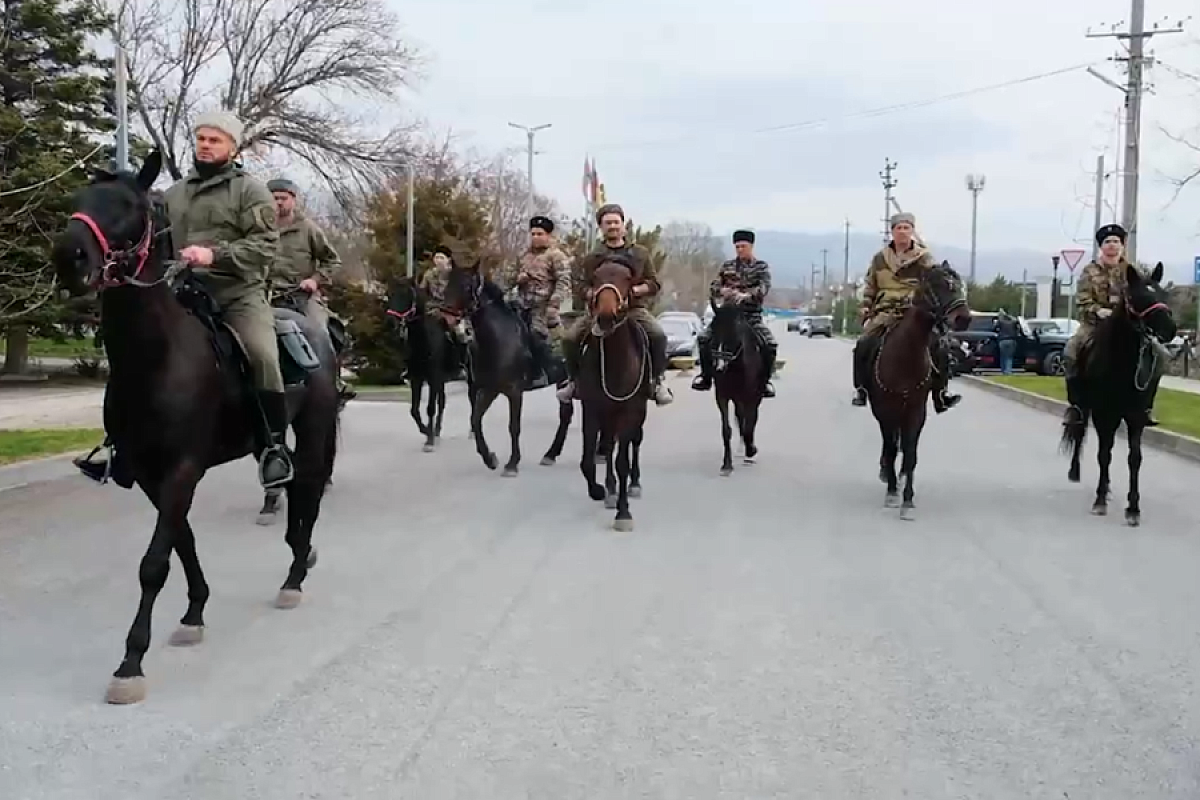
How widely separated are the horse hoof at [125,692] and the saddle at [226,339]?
1743mm

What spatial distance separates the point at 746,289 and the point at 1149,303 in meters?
4.54

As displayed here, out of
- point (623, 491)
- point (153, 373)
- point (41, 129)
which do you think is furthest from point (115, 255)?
→ point (41, 129)

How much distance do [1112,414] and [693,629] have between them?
5753 mm

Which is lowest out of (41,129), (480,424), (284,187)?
(480,424)

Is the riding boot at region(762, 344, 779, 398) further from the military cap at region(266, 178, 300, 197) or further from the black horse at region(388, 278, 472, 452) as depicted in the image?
the military cap at region(266, 178, 300, 197)

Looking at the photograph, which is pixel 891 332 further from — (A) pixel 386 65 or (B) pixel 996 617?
(A) pixel 386 65

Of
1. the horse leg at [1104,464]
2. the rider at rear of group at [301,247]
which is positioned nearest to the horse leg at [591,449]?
the rider at rear of group at [301,247]

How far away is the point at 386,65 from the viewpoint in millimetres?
36312

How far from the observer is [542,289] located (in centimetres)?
1429

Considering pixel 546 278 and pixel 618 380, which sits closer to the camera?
pixel 618 380

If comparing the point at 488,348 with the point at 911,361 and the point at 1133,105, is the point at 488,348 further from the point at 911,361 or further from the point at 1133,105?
the point at 1133,105

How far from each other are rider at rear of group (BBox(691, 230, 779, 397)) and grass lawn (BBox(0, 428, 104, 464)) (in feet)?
23.7

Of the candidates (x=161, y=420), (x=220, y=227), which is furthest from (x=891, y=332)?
(x=161, y=420)

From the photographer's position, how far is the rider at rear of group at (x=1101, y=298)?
10.9m
